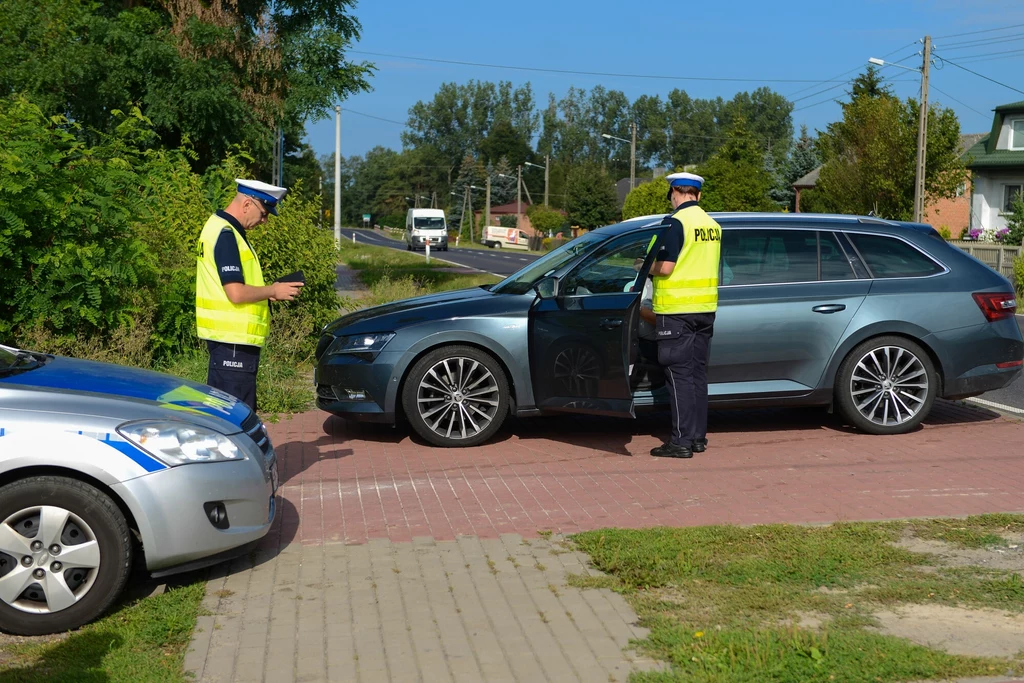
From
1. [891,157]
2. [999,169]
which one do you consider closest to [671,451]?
[891,157]

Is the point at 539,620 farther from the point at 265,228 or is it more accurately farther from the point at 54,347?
the point at 265,228

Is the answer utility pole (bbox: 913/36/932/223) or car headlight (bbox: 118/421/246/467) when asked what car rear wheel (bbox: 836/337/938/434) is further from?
utility pole (bbox: 913/36/932/223)

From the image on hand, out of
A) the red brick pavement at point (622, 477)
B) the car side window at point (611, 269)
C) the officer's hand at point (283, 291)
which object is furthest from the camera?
the car side window at point (611, 269)

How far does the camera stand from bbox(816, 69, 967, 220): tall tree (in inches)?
1435

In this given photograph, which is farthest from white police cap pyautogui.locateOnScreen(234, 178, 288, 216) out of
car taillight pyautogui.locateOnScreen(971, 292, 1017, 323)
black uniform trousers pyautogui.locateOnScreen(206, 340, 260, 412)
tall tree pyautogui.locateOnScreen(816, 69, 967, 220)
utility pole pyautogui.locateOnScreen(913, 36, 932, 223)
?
tall tree pyautogui.locateOnScreen(816, 69, 967, 220)

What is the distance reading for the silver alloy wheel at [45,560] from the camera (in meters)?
4.50

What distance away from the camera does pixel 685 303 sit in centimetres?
756

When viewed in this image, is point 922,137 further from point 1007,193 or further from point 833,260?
point 833,260

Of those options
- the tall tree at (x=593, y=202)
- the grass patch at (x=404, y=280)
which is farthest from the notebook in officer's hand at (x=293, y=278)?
the tall tree at (x=593, y=202)

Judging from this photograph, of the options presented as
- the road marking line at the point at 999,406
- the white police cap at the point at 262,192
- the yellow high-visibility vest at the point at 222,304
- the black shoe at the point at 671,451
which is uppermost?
Result: the white police cap at the point at 262,192

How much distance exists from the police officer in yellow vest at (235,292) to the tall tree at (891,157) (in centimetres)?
3309

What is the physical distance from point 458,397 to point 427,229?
6412cm

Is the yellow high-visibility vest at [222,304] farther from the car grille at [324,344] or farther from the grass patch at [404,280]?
the grass patch at [404,280]

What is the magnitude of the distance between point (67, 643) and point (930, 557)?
3877 mm
